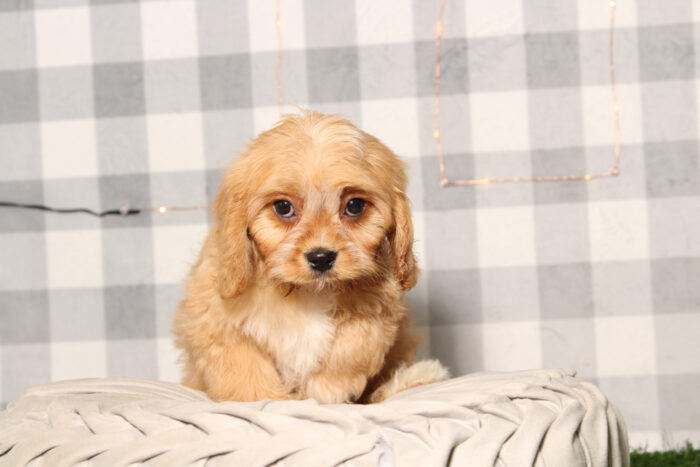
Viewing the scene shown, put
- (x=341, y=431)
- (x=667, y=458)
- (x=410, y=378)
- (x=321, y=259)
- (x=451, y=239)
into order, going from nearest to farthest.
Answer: (x=341, y=431) < (x=321, y=259) < (x=410, y=378) < (x=667, y=458) < (x=451, y=239)

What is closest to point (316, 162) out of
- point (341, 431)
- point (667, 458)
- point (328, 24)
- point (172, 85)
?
point (341, 431)

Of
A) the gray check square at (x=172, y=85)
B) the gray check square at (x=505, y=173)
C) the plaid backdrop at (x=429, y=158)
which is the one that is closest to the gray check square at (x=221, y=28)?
the plaid backdrop at (x=429, y=158)

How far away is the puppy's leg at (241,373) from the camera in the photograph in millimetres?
2143

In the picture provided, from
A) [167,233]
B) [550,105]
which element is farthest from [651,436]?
[167,233]

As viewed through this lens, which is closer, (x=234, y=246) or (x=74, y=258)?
(x=234, y=246)

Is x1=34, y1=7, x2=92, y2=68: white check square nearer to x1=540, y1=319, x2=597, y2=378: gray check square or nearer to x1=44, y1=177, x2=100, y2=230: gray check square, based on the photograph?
x1=44, y1=177, x2=100, y2=230: gray check square

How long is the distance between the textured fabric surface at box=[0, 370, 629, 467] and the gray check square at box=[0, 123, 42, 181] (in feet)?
5.35

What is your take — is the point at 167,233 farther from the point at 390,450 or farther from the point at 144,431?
the point at 390,450

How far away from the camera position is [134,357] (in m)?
3.32

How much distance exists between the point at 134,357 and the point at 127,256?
463 mm

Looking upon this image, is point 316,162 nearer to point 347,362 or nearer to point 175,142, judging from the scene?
point 347,362

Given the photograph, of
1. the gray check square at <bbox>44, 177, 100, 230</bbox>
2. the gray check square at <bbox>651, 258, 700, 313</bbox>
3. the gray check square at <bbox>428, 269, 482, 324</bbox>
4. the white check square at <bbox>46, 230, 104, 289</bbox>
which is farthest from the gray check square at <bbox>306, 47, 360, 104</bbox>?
the gray check square at <bbox>651, 258, 700, 313</bbox>

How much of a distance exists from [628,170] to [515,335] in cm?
88

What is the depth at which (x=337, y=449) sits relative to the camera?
159 centimetres
